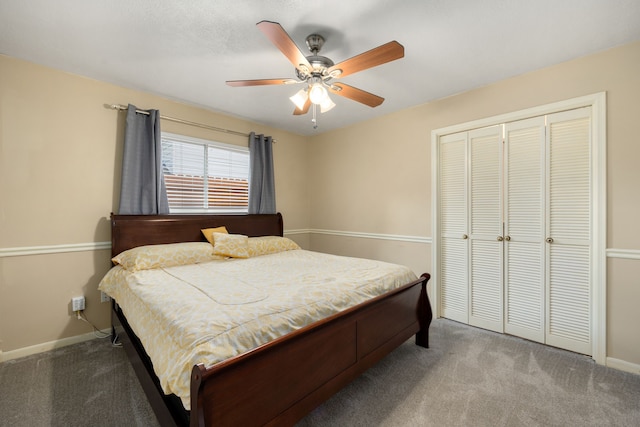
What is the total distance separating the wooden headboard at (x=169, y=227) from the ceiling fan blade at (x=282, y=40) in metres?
2.22

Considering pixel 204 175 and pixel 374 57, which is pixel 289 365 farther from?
pixel 204 175

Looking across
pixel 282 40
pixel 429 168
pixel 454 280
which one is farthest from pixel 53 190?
pixel 454 280

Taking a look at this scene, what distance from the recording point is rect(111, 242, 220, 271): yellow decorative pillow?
249 centimetres

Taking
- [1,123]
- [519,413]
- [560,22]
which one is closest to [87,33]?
[1,123]

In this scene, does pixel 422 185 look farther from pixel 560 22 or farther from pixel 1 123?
pixel 1 123

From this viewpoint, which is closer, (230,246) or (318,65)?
(318,65)

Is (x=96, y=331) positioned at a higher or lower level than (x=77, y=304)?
lower

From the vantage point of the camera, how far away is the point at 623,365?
2.22m

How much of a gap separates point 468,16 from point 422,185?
6.07ft

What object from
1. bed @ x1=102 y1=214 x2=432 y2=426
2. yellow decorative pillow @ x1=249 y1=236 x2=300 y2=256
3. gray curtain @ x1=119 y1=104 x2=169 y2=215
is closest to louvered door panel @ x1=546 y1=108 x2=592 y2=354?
bed @ x1=102 y1=214 x2=432 y2=426

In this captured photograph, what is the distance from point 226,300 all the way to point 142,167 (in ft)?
7.14

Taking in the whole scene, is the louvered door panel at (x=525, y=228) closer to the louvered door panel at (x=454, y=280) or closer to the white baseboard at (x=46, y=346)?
the louvered door panel at (x=454, y=280)

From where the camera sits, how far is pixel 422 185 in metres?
3.42

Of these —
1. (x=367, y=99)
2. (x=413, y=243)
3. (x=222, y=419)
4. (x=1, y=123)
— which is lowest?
(x=222, y=419)
